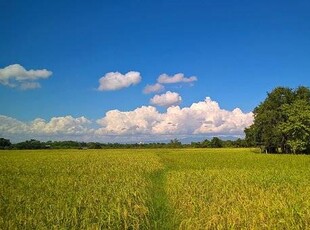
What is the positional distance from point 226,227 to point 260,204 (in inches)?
113

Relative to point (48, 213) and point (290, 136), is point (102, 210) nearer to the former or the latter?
point (48, 213)

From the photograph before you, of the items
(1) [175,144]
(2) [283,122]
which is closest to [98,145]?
(1) [175,144]

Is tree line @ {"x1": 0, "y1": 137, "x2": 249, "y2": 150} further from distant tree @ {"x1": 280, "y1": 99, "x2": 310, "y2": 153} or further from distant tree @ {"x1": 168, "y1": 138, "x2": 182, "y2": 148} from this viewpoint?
distant tree @ {"x1": 280, "y1": 99, "x2": 310, "y2": 153}

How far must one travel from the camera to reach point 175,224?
11430 mm

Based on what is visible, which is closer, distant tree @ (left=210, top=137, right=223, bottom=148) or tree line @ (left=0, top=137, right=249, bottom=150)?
tree line @ (left=0, top=137, right=249, bottom=150)

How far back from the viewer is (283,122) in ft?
233

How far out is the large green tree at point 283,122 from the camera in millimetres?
68500

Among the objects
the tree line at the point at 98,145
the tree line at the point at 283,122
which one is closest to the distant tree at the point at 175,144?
the tree line at the point at 98,145

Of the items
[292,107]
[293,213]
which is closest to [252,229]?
[293,213]

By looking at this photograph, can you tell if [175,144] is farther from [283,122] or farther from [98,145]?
[283,122]

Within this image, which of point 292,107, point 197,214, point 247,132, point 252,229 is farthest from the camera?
point 247,132

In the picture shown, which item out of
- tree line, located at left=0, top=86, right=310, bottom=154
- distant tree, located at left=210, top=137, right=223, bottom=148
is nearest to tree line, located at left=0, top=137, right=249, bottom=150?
distant tree, located at left=210, top=137, right=223, bottom=148

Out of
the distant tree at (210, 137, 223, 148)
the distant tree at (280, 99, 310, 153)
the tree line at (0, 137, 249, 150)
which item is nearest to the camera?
the distant tree at (280, 99, 310, 153)

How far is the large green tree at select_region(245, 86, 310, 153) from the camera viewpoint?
68.5 m
